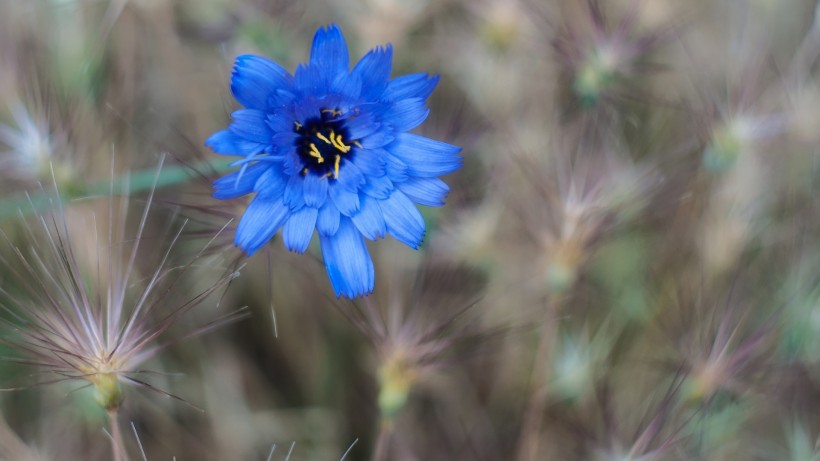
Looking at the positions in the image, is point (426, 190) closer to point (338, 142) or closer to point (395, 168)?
point (395, 168)

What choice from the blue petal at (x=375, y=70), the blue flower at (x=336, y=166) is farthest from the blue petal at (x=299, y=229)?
the blue petal at (x=375, y=70)

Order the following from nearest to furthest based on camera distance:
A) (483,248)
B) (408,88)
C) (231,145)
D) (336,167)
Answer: (231,145), (408,88), (336,167), (483,248)

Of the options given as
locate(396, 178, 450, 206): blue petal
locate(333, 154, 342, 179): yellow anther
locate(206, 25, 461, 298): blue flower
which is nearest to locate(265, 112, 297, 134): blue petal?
locate(206, 25, 461, 298): blue flower

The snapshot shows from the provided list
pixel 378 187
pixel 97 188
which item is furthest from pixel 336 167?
pixel 97 188

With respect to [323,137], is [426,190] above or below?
below

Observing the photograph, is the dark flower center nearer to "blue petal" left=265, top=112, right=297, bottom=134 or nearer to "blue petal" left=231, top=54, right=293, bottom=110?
"blue petal" left=265, top=112, right=297, bottom=134

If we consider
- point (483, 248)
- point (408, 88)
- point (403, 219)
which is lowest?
point (483, 248)

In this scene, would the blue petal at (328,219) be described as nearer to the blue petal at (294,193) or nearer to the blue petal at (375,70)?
the blue petal at (294,193)

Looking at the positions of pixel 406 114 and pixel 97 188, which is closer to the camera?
pixel 406 114
